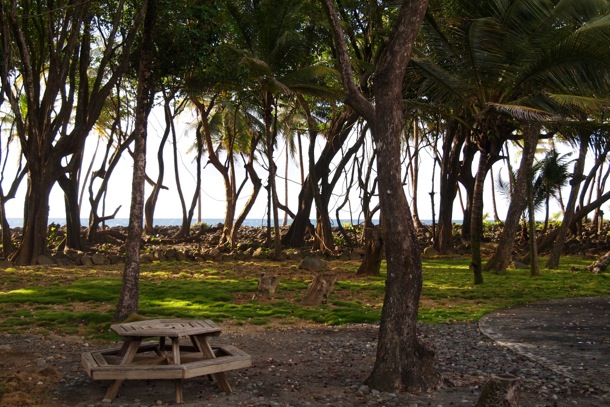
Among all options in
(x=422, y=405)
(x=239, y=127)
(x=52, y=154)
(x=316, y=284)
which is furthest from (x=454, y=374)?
(x=239, y=127)

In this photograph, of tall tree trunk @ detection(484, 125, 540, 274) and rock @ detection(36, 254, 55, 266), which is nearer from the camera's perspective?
tall tree trunk @ detection(484, 125, 540, 274)

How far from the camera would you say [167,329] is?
606 centimetres

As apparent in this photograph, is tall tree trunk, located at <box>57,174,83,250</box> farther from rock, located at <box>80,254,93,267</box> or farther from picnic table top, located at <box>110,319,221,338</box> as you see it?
picnic table top, located at <box>110,319,221,338</box>

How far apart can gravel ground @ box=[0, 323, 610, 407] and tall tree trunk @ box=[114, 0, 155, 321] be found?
3.42 feet

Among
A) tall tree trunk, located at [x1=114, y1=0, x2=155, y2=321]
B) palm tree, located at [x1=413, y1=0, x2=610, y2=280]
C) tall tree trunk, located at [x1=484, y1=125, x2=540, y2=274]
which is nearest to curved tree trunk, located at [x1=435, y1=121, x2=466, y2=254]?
tall tree trunk, located at [x1=484, y1=125, x2=540, y2=274]

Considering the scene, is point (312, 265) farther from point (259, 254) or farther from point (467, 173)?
point (467, 173)

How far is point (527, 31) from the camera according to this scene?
12609 mm

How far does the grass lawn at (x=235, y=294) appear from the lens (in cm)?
1011

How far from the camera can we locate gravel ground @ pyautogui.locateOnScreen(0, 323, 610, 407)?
5781mm

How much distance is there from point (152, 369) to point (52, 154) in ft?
44.9

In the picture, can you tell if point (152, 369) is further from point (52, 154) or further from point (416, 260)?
point (52, 154)

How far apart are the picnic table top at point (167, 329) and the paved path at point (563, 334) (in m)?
3.71

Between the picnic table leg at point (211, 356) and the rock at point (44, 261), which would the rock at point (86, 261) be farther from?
the picnic table leg at point (211, 356)

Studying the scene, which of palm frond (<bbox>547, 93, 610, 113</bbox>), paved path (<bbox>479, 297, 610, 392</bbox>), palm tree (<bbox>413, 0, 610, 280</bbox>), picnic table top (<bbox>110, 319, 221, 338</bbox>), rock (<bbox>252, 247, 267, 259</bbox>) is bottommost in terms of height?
paved path (<bbox>479, 297, 610, 392</bbox>)
